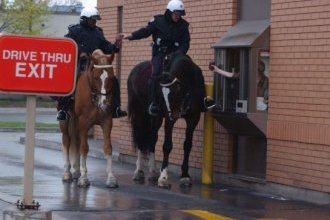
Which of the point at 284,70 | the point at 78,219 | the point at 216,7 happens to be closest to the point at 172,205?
the point at 78,219

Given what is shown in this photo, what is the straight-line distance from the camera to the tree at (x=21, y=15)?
160 feet

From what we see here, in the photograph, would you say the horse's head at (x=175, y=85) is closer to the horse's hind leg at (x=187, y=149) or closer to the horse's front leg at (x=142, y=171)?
the horse's hind leg at (x=187, y=149)

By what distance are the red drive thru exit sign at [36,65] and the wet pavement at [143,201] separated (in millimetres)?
3093

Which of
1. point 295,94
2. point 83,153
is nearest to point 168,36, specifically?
point 83,153

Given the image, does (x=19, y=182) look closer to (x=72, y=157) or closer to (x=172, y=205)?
(x=72, y=157)

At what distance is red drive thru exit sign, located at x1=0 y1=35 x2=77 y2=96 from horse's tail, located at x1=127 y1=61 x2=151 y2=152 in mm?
7094

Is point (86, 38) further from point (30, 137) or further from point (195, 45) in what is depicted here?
point (30, 137)

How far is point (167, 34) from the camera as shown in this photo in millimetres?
14438

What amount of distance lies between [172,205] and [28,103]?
454 cm

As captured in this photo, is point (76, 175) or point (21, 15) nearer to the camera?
point (76, 175)

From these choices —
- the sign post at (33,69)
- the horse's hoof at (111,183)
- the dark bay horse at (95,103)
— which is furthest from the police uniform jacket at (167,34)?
the sign post at (33,69)

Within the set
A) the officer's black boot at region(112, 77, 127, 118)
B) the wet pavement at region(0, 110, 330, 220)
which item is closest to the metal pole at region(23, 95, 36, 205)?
the wet pavement at region(0, 110, 330, 220)

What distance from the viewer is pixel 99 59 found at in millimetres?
13836

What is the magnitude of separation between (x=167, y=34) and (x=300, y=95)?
250cm
